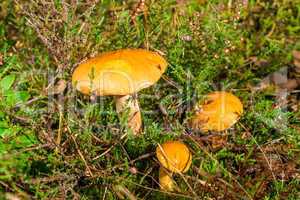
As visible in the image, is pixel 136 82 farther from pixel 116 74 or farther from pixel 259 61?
pixel 259 61

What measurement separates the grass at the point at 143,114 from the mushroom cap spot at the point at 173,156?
0.12 meters

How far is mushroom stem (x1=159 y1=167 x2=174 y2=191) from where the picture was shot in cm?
243

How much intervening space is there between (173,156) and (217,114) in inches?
18.4

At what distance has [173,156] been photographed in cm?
224

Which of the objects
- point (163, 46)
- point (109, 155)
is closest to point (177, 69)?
point (163, 46)

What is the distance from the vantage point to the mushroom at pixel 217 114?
2592mm

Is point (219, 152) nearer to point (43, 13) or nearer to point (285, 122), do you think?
point (285, 122)

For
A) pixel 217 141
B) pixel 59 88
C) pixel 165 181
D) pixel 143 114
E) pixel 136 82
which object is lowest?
pixel 165 181

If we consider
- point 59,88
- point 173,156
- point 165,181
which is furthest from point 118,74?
point 59,88

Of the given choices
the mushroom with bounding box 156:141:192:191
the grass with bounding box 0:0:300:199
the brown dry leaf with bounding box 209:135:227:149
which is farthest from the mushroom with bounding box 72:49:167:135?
the brown dry leaf with bounding box 209:135:227:149

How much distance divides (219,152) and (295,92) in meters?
1.03

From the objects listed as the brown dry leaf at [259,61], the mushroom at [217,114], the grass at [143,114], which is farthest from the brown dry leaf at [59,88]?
the brown dry leaf at [259,61]

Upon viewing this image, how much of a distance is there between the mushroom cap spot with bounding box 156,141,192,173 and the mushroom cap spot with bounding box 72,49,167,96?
0.32 m

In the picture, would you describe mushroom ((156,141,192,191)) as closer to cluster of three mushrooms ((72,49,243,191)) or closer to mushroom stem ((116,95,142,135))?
cluster of three mushrooms ((72,49,243,191))
